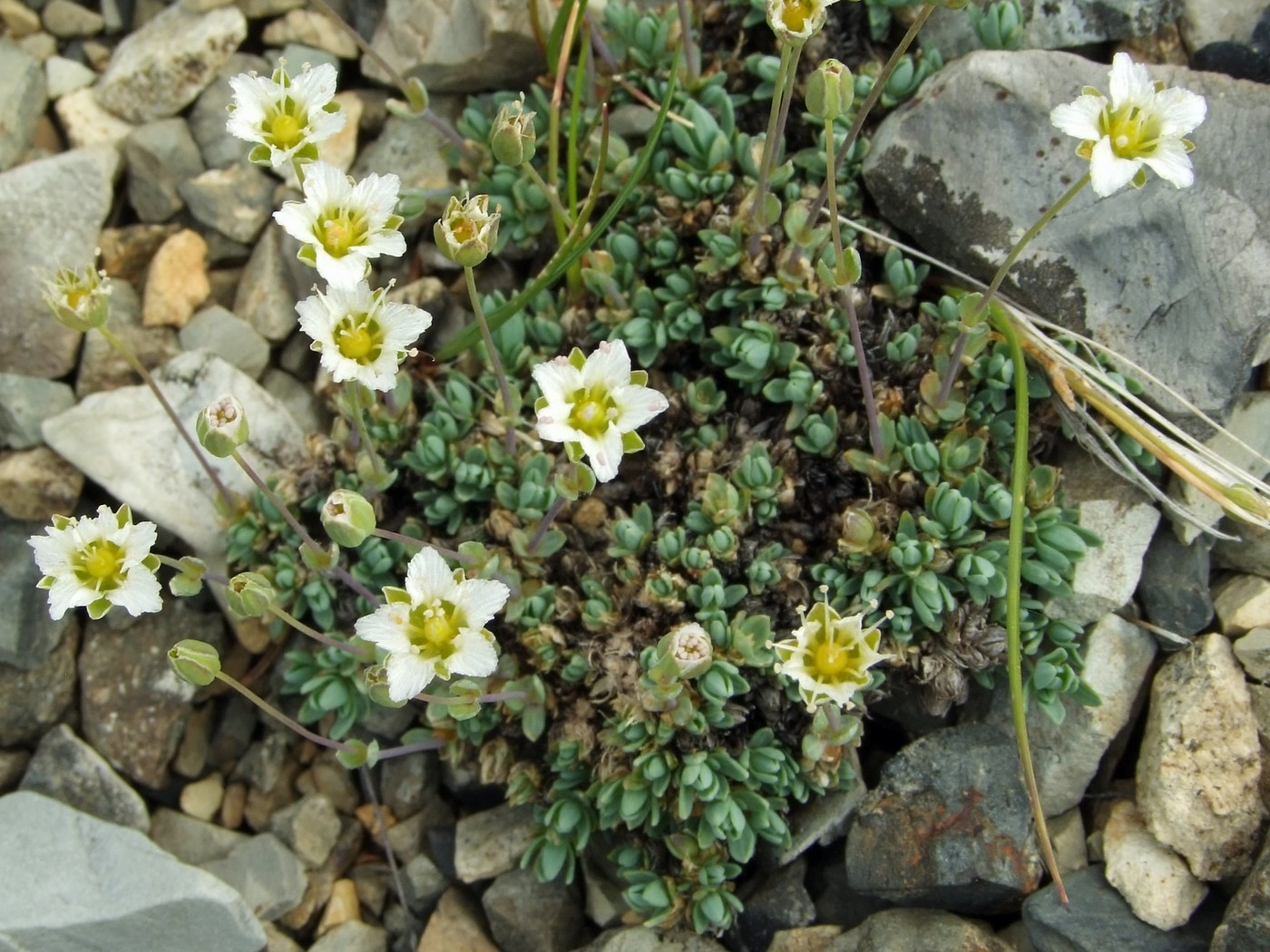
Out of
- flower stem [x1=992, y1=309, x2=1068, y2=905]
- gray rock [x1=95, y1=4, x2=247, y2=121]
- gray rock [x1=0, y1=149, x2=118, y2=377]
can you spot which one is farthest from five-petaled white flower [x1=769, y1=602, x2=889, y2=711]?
gray rock [x1=95, y1=4, x2=247, y2=121]

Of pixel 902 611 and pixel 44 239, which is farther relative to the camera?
pixel 44 239

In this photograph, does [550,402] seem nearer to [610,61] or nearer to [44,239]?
[610,61]

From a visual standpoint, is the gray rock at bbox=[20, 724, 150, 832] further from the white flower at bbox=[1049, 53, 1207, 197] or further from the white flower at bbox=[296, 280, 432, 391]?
the white flower at bbox=[1049, 53, 1207, 197]

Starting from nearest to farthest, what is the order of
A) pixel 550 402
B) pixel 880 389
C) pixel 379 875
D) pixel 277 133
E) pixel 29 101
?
pixel 550 402 → pixel 277 133 → pixel 880 389 → pixel 379 875 → pixel 29 101

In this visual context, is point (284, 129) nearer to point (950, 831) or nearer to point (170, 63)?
point (170, 63)

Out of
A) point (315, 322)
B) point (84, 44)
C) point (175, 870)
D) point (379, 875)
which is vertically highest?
point (315, 322)

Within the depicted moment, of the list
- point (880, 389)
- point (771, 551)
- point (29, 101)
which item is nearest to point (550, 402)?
point (771, 551)
